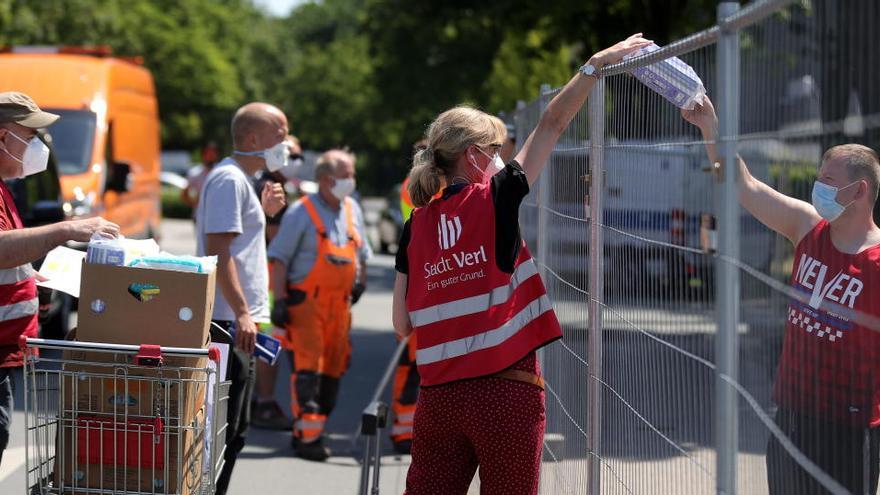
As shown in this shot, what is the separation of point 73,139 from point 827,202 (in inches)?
548

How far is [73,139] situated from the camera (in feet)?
→ 52.5

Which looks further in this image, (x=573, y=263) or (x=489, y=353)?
(x=573, y=263)

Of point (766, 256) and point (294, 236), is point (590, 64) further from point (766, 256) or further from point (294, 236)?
point (294, 236)

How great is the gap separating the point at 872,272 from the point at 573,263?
1754 mm

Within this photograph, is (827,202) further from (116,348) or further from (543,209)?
(543,209)

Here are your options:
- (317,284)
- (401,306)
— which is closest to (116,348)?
(401,306)

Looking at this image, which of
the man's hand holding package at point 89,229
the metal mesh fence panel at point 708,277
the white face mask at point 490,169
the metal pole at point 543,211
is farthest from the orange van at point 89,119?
the white face mask at point 490,169

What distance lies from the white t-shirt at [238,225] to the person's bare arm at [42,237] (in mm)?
1229

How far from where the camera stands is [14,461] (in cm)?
807

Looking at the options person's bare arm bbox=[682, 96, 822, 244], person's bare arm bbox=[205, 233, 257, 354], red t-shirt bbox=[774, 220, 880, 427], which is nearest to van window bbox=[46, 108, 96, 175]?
person's bare arm bbox=[205, 233, 257, 354]

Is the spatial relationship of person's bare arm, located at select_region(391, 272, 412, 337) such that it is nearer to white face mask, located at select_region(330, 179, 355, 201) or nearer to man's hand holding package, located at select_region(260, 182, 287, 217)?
man's hand holding package, located at select_region(260, 182, 287, 217)

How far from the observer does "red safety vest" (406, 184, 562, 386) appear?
153 inches

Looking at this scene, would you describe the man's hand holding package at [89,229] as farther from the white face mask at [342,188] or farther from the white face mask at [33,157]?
the white face mask at [342,188]

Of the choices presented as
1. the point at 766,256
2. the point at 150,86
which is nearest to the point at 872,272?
the point at 766,256
